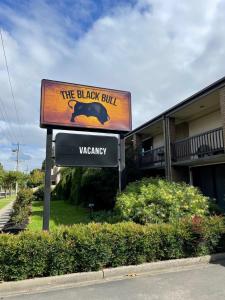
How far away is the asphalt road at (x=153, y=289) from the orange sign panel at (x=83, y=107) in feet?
16.8

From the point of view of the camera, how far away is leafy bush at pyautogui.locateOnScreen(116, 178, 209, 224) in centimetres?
814

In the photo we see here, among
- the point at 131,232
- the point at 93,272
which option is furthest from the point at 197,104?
the point at 93,272

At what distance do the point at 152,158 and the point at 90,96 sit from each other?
34.3 ft

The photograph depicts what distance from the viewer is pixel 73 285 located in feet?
16.9

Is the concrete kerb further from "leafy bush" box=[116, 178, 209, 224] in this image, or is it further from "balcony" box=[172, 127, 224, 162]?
"balcony" box=[172, 127, 224, 162]

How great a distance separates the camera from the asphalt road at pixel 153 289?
177 inches

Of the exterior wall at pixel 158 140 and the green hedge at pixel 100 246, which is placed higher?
the exterior wall at pixel 158 140

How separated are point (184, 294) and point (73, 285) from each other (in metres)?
1.96

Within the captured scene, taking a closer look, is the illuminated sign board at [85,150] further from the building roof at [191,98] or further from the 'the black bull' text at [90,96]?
the building roof at [191,98]

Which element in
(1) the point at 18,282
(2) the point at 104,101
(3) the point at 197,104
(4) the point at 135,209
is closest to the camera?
(1) the point at 18,282

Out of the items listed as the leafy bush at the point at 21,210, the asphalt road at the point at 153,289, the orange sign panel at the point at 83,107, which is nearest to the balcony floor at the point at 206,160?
the orange sign panel at the point at 83,107

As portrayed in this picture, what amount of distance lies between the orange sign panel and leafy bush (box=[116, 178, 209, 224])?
2.36 m

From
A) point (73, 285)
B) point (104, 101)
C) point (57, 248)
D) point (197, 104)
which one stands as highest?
point (197, 104)

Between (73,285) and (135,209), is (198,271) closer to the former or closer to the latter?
(73,285)
